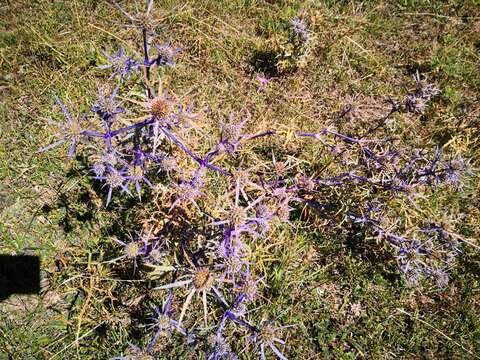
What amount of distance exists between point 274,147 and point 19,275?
6.54 feet

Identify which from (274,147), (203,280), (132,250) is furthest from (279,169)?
(132,250)

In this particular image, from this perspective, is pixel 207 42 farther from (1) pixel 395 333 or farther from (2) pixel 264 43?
(1) pixel 395 333

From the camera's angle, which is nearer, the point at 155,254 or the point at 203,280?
the point at 203,280

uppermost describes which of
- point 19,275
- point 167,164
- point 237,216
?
point 167,164

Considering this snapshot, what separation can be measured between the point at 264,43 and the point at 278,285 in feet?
6.96

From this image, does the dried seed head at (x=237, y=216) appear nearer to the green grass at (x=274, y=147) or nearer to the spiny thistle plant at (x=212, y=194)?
the spiny thistle plant at (x=212, y=194)

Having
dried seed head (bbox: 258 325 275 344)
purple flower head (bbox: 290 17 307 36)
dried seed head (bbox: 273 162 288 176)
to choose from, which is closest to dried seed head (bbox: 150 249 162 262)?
dried seed head (bbox: 258 325 275 344)

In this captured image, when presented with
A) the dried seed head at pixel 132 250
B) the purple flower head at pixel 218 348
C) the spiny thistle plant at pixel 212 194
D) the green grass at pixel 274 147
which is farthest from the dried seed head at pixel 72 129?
the purple flower head at pixel 218 348

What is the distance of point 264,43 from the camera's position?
330 centimetres

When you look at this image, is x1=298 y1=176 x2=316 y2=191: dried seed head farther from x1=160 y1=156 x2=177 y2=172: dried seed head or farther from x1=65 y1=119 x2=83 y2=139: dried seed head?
x1=65 y1=119 x2=83 y2=139: dried seed head

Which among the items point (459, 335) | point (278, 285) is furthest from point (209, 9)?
point (459, 335)

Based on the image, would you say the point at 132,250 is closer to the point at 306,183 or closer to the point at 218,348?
the point at 218,348

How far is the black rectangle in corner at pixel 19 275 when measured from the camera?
7.73 feet

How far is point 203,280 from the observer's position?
1.82 meters
